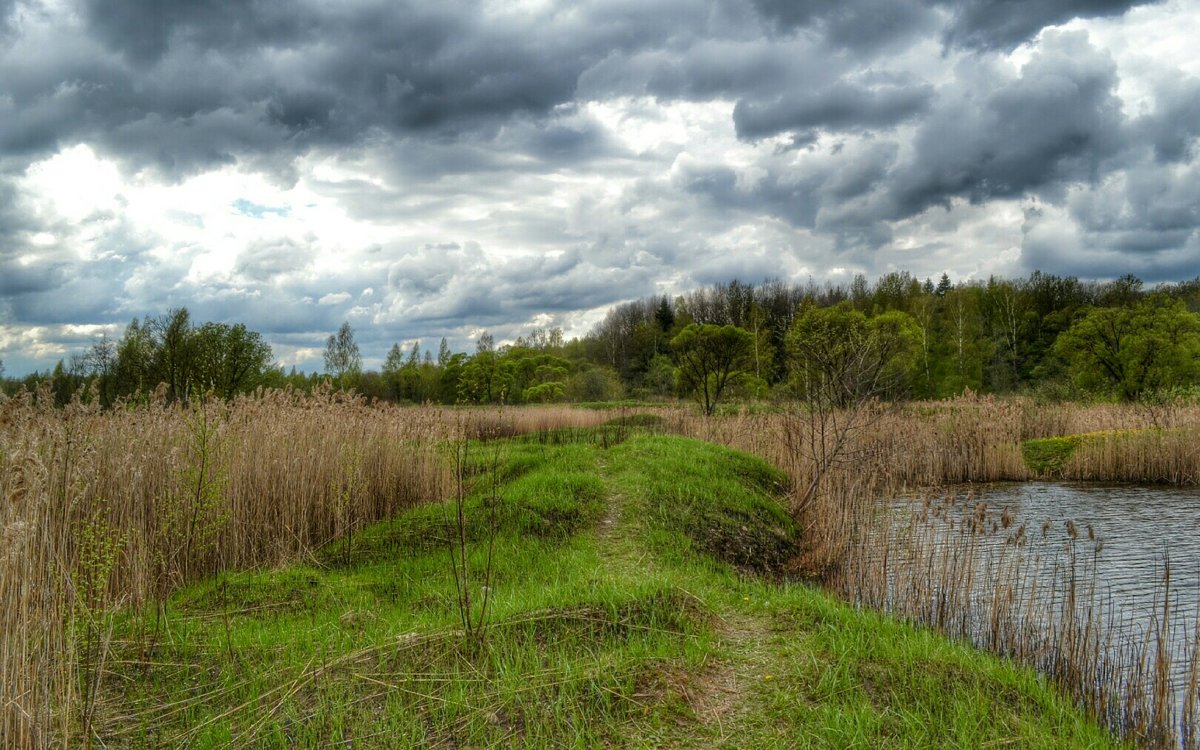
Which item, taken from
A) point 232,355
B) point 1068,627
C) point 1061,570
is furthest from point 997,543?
point 232,355

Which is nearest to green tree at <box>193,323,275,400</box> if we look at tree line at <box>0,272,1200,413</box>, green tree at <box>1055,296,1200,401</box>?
tree line at <box>0,272,1200,413</box>

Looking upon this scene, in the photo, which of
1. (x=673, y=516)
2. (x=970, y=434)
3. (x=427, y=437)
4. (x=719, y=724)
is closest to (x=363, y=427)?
(x=427, y=437)

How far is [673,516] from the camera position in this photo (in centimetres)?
835

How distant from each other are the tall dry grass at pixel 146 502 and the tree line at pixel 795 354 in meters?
0.84

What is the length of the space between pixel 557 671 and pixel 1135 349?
29645mm

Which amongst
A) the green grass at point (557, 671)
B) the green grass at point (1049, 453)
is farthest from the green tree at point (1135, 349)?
the green grass at point (557, 671)

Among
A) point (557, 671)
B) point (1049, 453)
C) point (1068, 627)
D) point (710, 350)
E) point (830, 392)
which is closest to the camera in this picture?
point (557, 671)

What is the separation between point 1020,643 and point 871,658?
1.61 m

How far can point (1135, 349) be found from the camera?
26.0 meters

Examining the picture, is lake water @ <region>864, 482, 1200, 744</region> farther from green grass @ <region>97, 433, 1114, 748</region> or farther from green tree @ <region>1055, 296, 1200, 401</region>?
green tree @ <region>1055, 296, 1200, 401</region>

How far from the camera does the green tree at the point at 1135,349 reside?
25375 mm

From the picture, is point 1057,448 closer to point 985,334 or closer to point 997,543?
point 997,543

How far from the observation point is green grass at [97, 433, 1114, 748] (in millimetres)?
3699

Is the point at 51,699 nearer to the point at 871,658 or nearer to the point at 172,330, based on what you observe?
the point at 871,658
